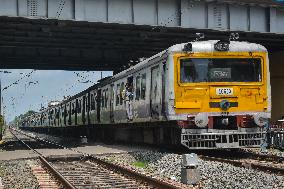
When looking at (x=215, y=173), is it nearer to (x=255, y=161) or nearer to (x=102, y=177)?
(x=102, y=177)

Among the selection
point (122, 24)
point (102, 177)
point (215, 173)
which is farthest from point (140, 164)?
point (122, 24)

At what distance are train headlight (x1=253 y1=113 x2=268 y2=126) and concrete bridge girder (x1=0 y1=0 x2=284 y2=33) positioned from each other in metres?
12.3

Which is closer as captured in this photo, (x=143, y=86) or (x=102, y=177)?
(x=102, y=177)

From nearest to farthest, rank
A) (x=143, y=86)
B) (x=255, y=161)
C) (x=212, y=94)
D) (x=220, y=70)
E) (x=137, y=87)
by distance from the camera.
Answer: (x=255, y=161) → (x=212, y=94) → (x=220, y=70) → (x=143, y=86) → (x=137, y=87)

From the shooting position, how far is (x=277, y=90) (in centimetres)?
3366

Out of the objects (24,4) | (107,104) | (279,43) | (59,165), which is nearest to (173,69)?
(59,165)

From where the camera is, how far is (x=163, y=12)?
25953 millimetres

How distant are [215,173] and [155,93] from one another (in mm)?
5706

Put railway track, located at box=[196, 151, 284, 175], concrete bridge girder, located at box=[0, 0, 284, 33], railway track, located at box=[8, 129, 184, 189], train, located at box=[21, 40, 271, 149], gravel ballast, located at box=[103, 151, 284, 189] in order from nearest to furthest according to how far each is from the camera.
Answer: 1. gravel ballast, located at box=[103, 151, 284, 189]
2. railway track, located at box=[8, 129, 184, 189]
3. railway track, located at box=[196, 151, 284, 175]
4. train, located at box=[21, 40, 271, 149]
5. concrete bridge girder, located at box=[0, 0, 284, 33]

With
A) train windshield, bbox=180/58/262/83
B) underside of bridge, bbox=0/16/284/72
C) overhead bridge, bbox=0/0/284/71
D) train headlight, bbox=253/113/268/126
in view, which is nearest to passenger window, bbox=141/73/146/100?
train windshield, bbox=180/58/262/83

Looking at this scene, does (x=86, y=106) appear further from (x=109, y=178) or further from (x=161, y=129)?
(x=109, y=178)

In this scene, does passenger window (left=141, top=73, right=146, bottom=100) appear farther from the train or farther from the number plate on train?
the number plate on train

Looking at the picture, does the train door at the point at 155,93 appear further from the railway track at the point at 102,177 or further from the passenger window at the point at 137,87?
the railway track at the point at 102,177

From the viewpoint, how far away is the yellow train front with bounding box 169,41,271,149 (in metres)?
13.9
